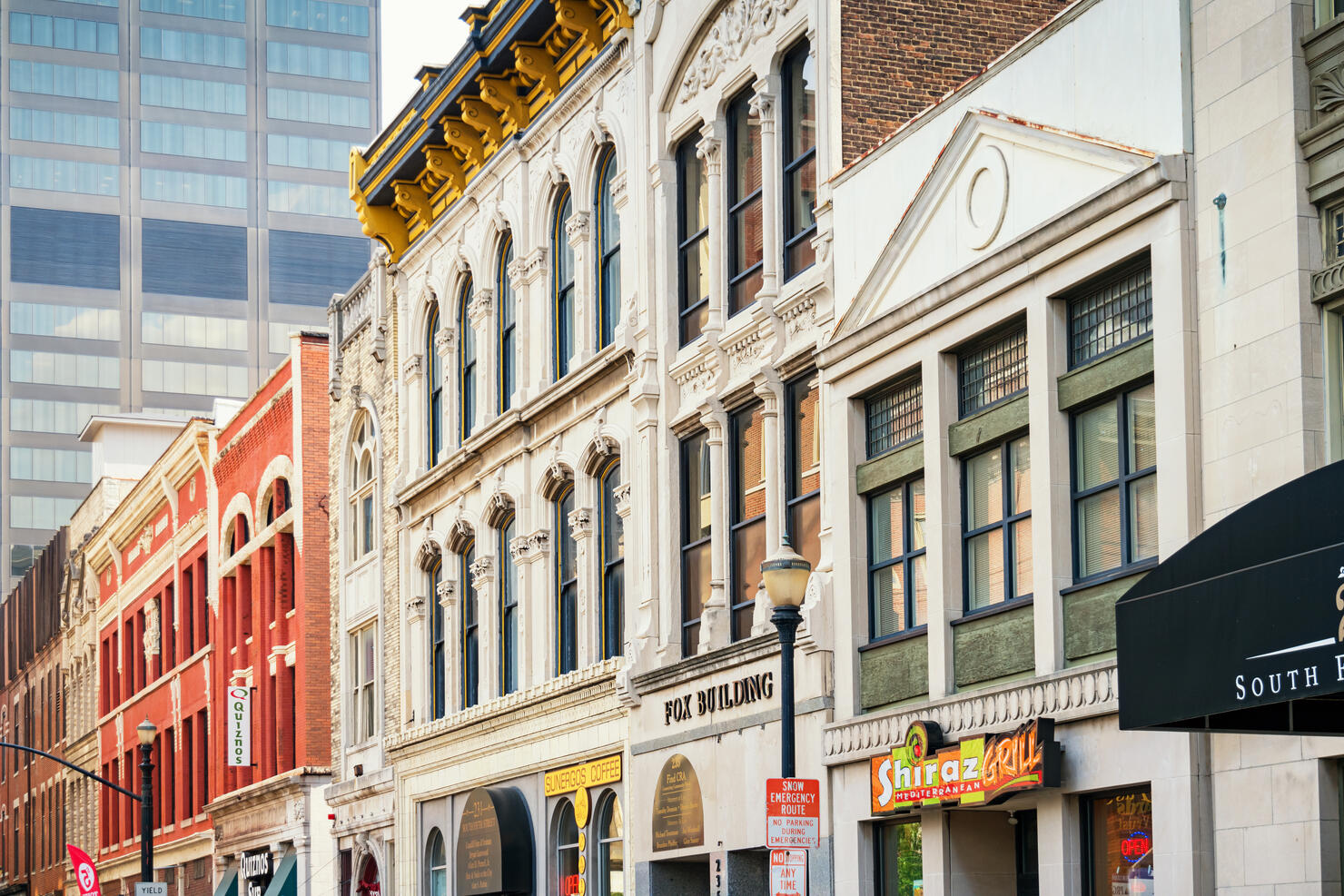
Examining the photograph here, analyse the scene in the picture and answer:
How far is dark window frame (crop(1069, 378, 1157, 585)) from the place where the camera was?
1878 centimetres

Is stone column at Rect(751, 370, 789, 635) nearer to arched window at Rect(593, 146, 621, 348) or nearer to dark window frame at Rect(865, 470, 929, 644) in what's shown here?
dark window frame at Rect(865, 470, 929, 644)

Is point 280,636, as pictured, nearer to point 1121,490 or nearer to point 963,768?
point 963,768

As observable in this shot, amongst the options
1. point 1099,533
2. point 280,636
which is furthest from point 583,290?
point 280,636

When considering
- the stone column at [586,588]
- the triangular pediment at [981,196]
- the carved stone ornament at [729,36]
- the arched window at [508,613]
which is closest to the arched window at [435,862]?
the arched window at [508,613]

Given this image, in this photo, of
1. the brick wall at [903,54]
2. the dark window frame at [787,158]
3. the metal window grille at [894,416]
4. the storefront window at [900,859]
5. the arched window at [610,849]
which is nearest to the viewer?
the storefront window at [900,859]

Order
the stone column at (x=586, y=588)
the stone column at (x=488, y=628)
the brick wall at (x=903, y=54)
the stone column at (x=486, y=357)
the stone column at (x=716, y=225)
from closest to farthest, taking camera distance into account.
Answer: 1. the brick wall at (x=903, y=54)
2. the stone column at (x=716, y=225)
3. the stone column at (x=586, y=588)
4. the stone column at (x=488, y=628)
5. the stone column at (x=486, y=357)

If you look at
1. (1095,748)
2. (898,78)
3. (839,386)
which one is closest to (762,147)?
(898,78)

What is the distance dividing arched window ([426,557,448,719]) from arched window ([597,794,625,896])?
22.9 ft

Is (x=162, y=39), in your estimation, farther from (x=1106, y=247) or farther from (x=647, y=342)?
(x=1106, y=247)

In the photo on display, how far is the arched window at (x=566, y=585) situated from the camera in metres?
32.2

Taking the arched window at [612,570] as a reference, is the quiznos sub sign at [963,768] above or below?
below

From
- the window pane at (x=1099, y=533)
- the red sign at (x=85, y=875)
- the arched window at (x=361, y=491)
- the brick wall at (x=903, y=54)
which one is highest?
the brick wall at (x=903, y=54)

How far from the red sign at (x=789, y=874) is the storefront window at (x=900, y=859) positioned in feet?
11.9

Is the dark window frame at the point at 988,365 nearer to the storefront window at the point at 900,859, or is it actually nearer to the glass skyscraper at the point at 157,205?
the storefront window at the point at 900,859
